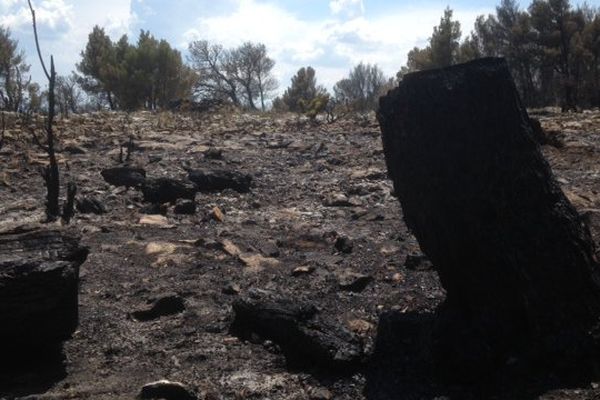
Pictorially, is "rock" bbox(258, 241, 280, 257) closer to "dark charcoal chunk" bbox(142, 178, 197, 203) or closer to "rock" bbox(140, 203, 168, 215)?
"rock" bbox(140, 203, 168, 215)

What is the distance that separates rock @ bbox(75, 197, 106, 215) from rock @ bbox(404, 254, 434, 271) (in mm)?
3252

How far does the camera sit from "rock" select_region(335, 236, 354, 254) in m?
5.29

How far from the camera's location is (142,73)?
22.7 meters

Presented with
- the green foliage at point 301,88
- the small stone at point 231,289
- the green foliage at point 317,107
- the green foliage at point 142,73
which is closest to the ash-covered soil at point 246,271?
the small stone at point 231,289

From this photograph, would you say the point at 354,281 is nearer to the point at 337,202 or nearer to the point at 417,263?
the point at 417,263

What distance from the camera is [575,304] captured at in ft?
10.5

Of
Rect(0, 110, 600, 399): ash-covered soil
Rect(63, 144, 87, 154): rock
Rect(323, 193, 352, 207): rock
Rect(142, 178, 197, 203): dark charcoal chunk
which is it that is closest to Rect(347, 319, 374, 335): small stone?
Rect(0, 110, 600, 399): ash-covered soil

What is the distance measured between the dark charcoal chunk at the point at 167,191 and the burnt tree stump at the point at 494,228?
12.2 feet

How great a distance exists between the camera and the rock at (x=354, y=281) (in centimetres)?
439

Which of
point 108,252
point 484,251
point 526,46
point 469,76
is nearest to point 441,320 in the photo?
point 484,251

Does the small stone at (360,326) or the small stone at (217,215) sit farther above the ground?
the small stone at (217,215)

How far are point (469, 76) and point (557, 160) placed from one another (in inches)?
220

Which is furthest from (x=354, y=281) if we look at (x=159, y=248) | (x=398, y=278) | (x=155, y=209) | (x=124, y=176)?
(x=124, y=176)

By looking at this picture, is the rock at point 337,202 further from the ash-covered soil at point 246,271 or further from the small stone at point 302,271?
the small stone at point 302,271
